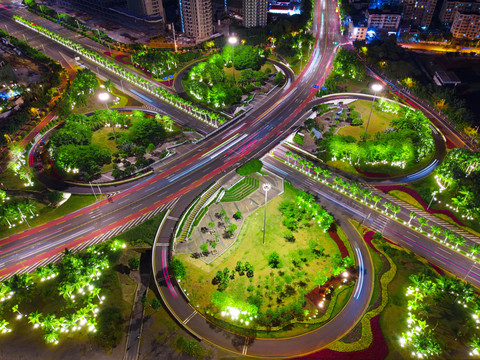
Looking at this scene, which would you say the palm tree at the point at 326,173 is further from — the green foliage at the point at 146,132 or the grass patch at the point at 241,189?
the green foliage at the point at 146,132

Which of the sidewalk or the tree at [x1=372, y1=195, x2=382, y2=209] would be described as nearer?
the sidewalk

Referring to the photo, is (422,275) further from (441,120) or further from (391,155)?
(441,120)

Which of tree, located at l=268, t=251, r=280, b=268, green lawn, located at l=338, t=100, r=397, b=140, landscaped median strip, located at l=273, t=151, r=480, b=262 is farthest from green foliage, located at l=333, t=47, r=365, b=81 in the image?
tree, located at l=268, t=251, r=280, b=268

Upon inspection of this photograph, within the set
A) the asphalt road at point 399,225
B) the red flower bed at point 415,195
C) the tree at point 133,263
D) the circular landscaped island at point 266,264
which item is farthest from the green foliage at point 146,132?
the red flower bed at point 415,195

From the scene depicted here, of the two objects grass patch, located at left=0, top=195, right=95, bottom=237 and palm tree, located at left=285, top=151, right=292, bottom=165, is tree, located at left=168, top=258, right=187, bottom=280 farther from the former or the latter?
palm tree, located at left=285, top=151, right=292, bottom=165

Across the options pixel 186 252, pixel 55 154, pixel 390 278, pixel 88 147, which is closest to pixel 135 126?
pixel 88 147

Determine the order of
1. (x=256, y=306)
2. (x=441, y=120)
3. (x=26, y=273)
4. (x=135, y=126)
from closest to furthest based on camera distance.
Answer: (x=256, y=306) → (x=26, y=273) → (x=135, y=126) → (x=441, y=120)
